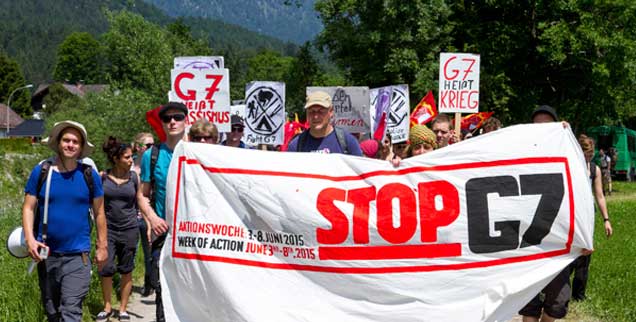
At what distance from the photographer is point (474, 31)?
28734 millimetres

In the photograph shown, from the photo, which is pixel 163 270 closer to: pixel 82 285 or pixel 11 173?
pixel 82 285

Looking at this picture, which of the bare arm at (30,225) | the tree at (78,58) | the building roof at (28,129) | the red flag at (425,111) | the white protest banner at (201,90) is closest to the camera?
the bare arm at (30,225)

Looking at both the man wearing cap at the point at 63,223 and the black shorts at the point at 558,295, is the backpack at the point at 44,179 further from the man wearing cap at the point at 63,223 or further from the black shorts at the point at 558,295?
the black shorts at the point at 558,295

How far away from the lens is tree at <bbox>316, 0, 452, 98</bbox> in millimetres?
28062

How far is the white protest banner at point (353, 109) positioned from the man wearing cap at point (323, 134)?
6.56 metres

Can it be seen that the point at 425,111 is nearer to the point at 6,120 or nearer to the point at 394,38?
the point at 394,38

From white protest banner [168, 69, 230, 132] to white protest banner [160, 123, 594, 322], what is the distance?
3339 mm

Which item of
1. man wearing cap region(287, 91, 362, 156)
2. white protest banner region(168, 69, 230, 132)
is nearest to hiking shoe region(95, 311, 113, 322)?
white protest banner region(168, 69, 230, 132)

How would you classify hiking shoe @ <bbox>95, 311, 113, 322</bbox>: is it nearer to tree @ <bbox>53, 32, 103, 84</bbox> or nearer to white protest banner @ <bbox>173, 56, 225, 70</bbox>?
white protest banner @ <bbox>173, 56, 225, 70</bbox>

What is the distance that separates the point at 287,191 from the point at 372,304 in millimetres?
989

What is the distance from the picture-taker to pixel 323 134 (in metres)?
5.91

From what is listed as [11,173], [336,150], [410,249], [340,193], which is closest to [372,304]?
[410,249]

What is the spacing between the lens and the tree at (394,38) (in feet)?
92.1

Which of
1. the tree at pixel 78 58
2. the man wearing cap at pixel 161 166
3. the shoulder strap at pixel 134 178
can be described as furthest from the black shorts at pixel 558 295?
the tree at pixel 78 58
